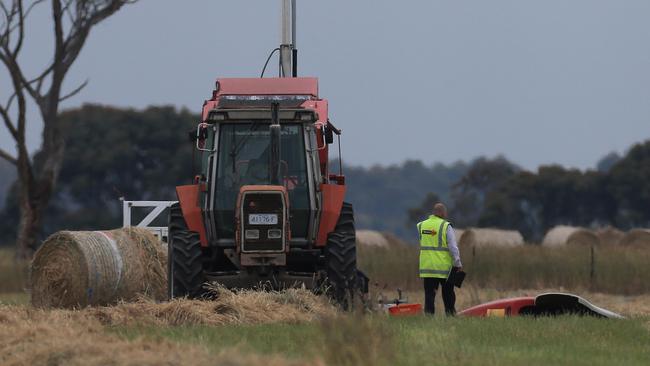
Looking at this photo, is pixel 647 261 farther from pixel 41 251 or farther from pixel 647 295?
pixel 41 251

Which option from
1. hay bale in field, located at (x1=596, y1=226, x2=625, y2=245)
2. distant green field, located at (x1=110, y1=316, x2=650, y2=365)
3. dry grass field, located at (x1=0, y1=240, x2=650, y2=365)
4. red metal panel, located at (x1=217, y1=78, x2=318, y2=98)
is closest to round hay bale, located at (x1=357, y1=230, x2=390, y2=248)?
hay bale in field, located at (x1=596, y1=226, x2=625, y2=245)

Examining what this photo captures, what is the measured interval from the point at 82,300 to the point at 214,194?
103 inches

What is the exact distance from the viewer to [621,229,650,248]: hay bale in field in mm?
45531

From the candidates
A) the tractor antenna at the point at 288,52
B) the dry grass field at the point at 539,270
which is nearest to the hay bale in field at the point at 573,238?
the dry grass field at the point at 539,270

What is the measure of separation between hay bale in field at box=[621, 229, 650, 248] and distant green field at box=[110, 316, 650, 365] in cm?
2844

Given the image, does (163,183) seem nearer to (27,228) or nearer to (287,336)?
(27,228)

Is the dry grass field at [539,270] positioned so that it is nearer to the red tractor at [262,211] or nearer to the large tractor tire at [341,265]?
the red tractor at [262,211]

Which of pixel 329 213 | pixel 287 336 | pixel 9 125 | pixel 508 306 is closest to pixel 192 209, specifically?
pixel 329 213

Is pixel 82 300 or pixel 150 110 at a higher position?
pixel 150 110

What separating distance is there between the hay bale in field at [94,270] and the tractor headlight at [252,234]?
2.53 m

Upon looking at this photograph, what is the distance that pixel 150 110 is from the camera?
79.9 m

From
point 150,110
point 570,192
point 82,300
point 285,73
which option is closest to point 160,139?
point 150,110

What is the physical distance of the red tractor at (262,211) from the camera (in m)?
18.8

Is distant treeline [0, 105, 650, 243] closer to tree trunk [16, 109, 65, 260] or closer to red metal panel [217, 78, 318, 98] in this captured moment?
tree trunk [16, 109, 65, 260]
